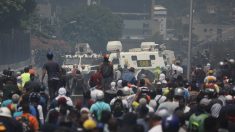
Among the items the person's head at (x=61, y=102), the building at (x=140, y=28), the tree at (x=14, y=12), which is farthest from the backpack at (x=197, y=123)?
the building at (x=140, y=28)

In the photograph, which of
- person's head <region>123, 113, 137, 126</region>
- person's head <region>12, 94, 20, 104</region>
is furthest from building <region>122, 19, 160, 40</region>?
person's head <region>123, 113, 137, 126</region>

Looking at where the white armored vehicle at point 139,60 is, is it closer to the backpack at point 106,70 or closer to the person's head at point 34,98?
the backpack at point 106,70

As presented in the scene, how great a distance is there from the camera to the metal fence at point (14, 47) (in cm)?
6588

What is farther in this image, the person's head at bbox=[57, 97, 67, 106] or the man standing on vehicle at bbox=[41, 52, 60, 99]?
the man standing on vehicle at bbox=[41, 52, 60, 99]

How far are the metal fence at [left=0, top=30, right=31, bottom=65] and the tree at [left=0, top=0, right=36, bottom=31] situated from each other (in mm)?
871

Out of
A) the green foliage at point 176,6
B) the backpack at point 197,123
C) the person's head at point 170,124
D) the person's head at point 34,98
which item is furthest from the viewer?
the green foliage at point 176,6

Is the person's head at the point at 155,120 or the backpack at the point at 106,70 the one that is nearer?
the person's head at the point at 155,120

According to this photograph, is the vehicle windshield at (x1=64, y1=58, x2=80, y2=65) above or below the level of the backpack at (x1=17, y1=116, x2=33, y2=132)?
below

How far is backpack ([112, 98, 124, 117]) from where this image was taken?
17875mm

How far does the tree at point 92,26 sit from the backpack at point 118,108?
288 feet

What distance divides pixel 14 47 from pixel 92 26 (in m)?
43.7

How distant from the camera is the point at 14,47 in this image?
7206 centimetres

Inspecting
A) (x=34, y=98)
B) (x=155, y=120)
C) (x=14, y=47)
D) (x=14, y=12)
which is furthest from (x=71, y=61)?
(x=155, y=120)

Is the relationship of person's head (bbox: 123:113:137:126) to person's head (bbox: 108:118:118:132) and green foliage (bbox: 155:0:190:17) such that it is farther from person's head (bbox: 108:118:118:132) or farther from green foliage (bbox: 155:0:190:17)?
green foliage (bbox: 155:0:190:17)
